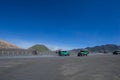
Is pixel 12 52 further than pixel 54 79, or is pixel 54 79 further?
→ pixel 12 52

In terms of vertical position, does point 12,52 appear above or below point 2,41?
below

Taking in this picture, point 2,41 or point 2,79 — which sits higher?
point 2,41

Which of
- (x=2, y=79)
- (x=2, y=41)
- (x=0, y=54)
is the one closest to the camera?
(x=2, y=79)

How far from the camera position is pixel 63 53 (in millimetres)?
66812

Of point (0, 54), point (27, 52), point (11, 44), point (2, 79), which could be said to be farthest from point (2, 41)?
point (2, 79)

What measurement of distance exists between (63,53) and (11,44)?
89.9 meters

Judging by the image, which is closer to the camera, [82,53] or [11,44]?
[82,53]

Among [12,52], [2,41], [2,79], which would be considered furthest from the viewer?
[2,41]

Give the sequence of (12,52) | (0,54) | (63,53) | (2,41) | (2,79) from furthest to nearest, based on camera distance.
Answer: (2,41)
(63,53)
(12,52)
(0,54)
(2,79)

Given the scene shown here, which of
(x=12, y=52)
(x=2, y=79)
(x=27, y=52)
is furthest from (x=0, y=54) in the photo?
(x=2, y=79)

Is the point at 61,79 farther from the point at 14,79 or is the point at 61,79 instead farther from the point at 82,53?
the point at 82,53

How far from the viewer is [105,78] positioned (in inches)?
444

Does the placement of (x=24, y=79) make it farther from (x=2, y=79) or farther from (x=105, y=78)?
(x=105, y=78)

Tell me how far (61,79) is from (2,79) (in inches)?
123
